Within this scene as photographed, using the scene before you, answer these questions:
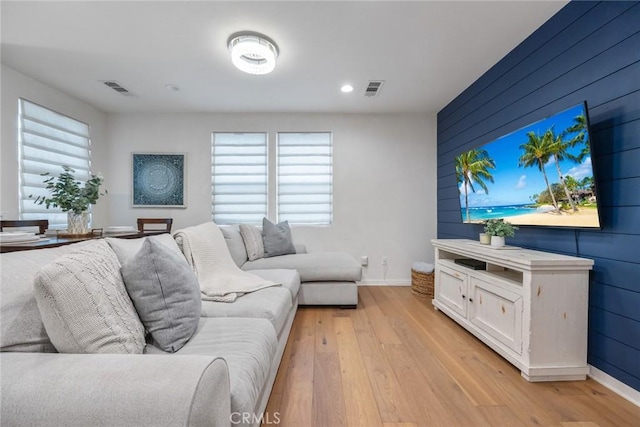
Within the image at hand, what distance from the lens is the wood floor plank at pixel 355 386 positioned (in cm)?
144

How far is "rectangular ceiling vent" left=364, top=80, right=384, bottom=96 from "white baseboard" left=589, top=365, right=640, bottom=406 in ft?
9.74

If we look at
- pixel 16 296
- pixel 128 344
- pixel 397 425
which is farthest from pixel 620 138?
pixel 16 296

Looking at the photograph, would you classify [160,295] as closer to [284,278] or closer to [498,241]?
[284,278]

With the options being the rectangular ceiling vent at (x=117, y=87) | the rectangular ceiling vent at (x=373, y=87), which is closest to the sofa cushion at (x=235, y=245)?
the rectangular ceiling vent at (x=117, y=87)

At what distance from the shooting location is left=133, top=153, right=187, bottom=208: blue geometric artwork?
13.5 feet

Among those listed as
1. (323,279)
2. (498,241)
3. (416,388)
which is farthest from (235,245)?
(498,241)

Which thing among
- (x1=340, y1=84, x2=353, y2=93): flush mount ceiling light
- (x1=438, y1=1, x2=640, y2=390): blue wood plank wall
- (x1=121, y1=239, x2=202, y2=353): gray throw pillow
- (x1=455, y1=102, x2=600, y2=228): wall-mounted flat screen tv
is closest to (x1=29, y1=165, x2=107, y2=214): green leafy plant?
(x1=121, y1=239, x2=202, y2=353): gray throw pillow

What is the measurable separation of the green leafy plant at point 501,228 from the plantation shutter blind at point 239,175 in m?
2.89

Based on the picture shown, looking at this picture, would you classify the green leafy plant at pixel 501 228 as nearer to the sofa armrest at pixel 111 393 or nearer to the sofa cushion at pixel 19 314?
the sofa armrest at pixel 111 393

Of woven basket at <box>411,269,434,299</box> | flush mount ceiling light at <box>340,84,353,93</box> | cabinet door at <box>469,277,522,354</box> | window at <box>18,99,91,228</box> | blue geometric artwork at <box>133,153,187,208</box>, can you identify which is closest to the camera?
cabinet door at <box>469,277,522,354</box>

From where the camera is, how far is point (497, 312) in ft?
6.74

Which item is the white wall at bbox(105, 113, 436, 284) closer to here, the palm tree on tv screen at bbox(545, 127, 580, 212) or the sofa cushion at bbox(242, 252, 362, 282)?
the sofa cushion at bbox(242, 252, 362, 282)

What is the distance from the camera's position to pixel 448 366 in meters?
1.93

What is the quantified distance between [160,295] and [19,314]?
1.34 feet
